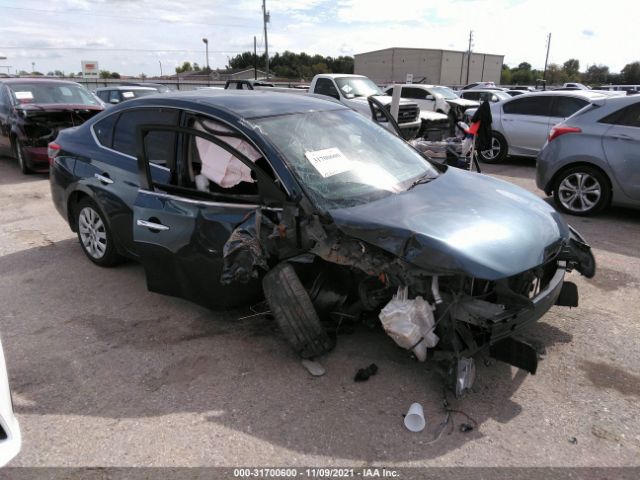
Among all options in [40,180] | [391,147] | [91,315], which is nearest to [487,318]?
[391,147]

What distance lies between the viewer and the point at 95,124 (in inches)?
189

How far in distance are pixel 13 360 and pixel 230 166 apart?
2.01 metres

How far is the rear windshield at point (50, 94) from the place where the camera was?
31.7 feet

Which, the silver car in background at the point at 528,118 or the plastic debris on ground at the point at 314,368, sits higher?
the silver car in background at the point at 528,118

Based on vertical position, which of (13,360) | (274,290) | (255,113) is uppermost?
(255,113)

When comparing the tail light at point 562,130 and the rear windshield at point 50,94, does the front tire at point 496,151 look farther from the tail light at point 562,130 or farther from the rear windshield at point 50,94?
the rear windshield at point 50,94

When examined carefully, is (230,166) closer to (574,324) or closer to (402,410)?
(402,410)

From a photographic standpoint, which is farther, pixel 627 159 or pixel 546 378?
pixel 627 159

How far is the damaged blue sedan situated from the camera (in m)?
2.89

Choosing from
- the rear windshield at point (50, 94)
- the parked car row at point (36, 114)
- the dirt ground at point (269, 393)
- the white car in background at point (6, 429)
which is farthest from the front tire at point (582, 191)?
the rear windshield at point (50, 94)

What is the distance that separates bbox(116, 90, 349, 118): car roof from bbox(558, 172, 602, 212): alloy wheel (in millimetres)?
3964

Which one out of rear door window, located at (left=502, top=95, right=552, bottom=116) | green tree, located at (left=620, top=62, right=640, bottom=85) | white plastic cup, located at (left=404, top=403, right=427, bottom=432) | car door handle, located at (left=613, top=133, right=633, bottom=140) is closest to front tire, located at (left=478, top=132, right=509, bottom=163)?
rear door window, located at (left=502, top=95, right=552, bottom=116)

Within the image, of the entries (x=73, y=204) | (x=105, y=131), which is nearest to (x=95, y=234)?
(x=73, y=204)

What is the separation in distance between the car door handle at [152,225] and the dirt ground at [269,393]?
768 mm
